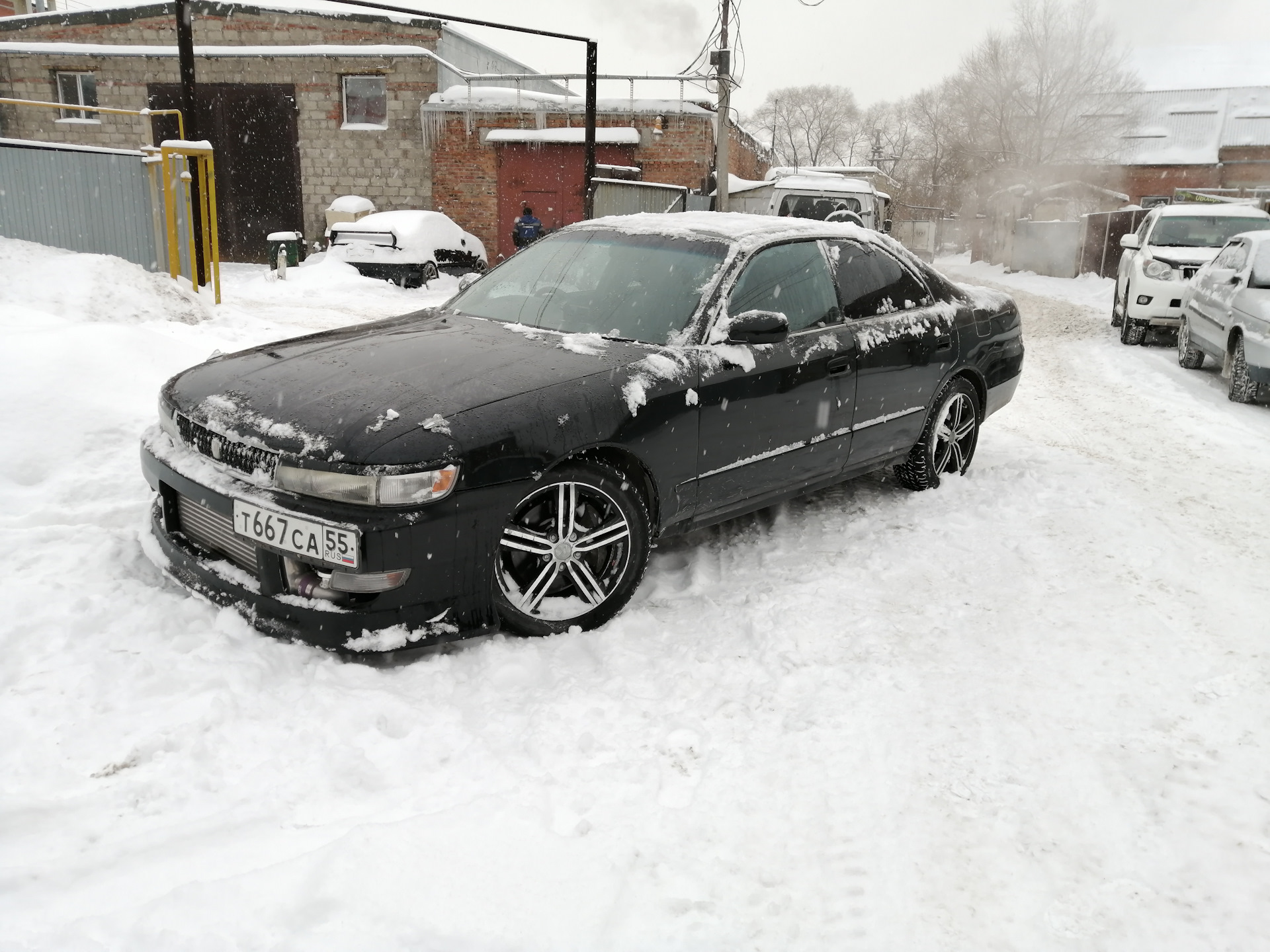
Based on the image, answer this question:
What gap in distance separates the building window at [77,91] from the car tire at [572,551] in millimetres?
24371

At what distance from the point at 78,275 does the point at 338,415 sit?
7.88 metres

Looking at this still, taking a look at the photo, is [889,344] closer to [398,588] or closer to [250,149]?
[398,588]

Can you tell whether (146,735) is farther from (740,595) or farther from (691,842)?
(740,595)

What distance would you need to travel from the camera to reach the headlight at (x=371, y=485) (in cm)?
290

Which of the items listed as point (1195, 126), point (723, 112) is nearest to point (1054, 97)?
point (1195, 126)

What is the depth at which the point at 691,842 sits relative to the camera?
7.94 feet

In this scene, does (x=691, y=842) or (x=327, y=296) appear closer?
(x=691, y=842)

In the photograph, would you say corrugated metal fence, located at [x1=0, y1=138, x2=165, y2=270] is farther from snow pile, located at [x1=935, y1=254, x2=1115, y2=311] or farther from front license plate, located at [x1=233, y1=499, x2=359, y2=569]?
snow pile, located at [x1=935, y1=254, x2=1115, y2=311]

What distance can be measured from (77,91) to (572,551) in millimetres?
25229

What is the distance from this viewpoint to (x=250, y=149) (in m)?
21.7

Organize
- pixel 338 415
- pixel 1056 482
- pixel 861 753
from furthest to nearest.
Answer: pixel 1056 482 → pixel 338 415 → pixel 861 753

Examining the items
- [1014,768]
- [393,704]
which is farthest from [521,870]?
[1014,768]

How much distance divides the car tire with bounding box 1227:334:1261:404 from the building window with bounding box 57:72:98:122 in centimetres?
2425

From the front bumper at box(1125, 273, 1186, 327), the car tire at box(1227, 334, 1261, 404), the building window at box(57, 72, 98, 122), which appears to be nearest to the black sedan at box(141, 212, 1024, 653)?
the car tire at box(1227, 334, 1261, 404)
